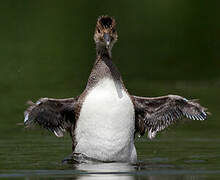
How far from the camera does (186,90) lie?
24094 millimetres

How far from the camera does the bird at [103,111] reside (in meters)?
15.4

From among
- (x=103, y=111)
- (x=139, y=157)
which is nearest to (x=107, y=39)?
(x=103, y=111)

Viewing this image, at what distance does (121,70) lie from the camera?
27000 millimetres

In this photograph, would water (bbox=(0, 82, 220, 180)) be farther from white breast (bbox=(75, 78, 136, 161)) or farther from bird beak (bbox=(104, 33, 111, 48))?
bird beak (bbox=(104, 33, 111, 48))

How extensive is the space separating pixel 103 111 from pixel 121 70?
11722 millimetres

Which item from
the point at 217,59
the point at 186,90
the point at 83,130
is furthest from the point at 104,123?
the point at 217,59

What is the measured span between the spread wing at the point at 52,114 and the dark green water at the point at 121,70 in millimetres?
593

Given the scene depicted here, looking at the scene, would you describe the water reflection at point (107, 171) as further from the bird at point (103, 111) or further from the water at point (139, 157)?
the bird at point (103, 111)

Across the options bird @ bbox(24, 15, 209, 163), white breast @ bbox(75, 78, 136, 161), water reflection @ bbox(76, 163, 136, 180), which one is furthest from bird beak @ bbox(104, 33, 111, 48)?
water reflection @ bbox(76, 163, 136, 180)

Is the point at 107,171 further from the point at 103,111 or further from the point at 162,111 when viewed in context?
the point at 162,111

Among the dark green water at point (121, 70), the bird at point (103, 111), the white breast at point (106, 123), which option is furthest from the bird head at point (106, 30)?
the dark green water at point (121, 70)

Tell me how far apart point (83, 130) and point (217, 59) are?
14135 millimetres

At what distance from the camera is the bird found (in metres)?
15.4

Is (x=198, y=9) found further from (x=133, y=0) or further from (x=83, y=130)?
(x=83, y=130)
